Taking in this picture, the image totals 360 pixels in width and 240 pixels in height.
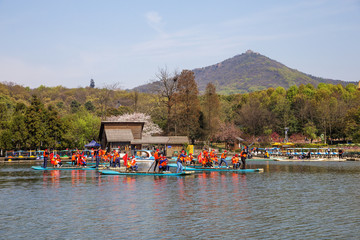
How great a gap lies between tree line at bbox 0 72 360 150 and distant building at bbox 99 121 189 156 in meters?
7.63

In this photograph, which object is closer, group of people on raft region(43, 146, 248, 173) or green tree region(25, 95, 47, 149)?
group of people on raft region(43, 146, 248, 173)

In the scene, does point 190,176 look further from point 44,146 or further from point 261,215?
point 44,146

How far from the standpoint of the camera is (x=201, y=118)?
9869 centimetres

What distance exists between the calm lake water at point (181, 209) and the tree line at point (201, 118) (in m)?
41.4

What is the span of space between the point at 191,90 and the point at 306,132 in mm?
32920

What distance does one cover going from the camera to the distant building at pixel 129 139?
78.5 m

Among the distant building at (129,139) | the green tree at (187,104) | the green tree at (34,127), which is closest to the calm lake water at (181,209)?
the green tree at (34,127)

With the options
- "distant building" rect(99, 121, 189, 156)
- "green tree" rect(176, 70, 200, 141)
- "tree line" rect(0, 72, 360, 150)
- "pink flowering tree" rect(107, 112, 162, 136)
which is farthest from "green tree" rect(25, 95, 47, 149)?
"green tree" rect(176, 70, 200, 141)

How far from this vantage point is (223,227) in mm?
19047

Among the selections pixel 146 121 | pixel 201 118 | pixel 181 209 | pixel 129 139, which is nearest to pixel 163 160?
pixel 181 209

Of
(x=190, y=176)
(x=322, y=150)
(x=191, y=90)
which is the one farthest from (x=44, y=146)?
(x=322, y=150)

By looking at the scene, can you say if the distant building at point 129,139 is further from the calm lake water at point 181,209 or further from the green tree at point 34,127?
the calm lake water at point 181,209

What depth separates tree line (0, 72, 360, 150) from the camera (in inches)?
3029

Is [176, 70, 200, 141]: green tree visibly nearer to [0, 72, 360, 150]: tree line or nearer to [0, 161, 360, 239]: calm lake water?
[0, 72, 360, 150]: tree line
